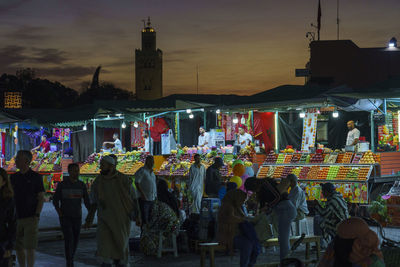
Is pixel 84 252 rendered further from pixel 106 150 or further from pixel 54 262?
pixel 106 150

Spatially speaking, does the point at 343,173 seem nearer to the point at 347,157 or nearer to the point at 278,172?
the point at 347,157

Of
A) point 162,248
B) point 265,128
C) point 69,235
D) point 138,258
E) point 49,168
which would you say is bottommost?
point 138,258

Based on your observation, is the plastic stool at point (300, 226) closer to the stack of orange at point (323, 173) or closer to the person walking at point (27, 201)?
the stack of orange at point (323, 173)

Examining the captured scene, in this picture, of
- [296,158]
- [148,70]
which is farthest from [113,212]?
[148,70]

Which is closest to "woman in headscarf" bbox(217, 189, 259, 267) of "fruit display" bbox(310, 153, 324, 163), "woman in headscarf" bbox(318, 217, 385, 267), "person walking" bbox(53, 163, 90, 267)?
"person walking" bbox(53, 163, 90, 267)

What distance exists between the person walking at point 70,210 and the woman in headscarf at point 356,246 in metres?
5.46

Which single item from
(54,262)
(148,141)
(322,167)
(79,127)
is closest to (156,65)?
(79,127)

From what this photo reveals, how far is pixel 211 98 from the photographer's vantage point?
20.4 metres

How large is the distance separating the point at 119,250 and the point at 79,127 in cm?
2225

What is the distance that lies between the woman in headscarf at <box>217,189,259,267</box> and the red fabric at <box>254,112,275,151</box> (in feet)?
40.4

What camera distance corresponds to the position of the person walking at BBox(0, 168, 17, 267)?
23.3 ft

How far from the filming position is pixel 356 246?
5043 mm

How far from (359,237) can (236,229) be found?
4195mm

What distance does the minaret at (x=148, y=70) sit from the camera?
319 feet
